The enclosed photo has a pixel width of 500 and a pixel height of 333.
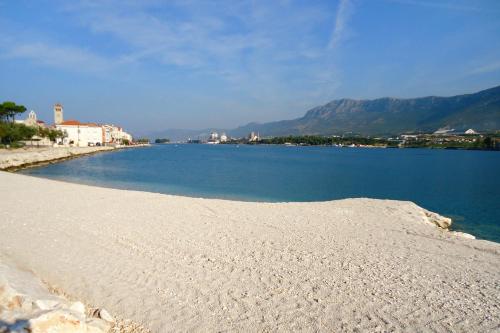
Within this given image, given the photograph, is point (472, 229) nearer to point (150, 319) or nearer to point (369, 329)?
point (369, 329)

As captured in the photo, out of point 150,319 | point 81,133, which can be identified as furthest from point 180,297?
point 81,133

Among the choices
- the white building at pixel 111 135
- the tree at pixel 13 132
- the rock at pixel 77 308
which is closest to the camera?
the rock at pixel 77 308

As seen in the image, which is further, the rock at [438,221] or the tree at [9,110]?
the tree at [9,110]

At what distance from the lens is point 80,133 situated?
117688 mm

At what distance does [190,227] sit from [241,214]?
3.18 m

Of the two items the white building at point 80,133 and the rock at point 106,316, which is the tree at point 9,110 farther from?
the rock at point 106,316

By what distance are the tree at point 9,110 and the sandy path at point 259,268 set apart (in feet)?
209

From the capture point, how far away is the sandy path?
20.2 feet

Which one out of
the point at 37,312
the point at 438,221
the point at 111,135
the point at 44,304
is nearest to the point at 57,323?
the point at 37,312

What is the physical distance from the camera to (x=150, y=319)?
5918 millimetres

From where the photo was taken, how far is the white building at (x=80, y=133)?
111188mm

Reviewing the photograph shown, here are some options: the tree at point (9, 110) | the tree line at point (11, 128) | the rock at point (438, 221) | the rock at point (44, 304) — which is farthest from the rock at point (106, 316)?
the tree at point (9, 110)

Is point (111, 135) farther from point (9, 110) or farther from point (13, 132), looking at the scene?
point (13, 132)

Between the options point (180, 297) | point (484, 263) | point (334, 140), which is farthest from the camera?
point (334, 140)
